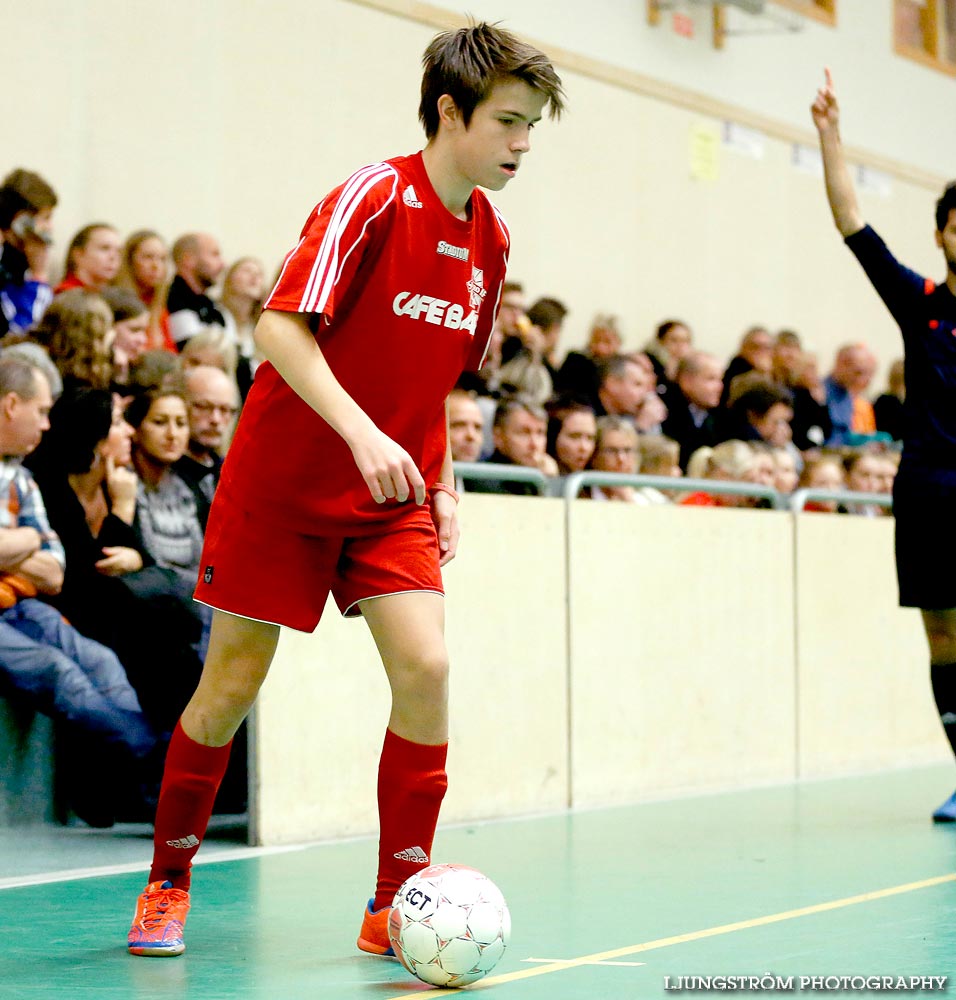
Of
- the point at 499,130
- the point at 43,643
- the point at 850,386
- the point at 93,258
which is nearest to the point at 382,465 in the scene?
the point at 499,130

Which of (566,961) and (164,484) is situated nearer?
(566,961)

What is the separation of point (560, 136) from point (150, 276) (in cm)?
435

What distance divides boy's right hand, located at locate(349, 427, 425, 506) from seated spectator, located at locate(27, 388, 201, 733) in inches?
115

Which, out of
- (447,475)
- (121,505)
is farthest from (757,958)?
(121,505)

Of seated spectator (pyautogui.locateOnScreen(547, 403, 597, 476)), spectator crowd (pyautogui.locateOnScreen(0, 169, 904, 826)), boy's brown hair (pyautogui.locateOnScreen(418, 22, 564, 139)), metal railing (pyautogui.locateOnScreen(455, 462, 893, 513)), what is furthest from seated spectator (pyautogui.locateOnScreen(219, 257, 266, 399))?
boy's brown hair (pyautogui.locateOnScreen(418, 22, 564, 139))

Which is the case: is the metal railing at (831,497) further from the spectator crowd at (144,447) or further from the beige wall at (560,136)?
the beige wall at (560,136)

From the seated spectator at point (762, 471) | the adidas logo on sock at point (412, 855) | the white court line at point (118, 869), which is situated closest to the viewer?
the adidas logo on sock at point (412, 855)

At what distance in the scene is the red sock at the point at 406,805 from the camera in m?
3.72

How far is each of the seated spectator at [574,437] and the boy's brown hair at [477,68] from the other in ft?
14.4

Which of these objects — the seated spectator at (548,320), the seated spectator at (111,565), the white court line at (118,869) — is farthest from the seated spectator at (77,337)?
the seated spectator at (548,320)

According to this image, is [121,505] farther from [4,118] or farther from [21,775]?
[4,118]

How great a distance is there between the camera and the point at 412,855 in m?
3.76

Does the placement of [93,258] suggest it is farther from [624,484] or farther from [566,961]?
[566,961]

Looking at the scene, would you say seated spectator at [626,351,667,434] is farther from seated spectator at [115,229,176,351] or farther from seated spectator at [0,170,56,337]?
seated spectator at [0,170,56,337]
